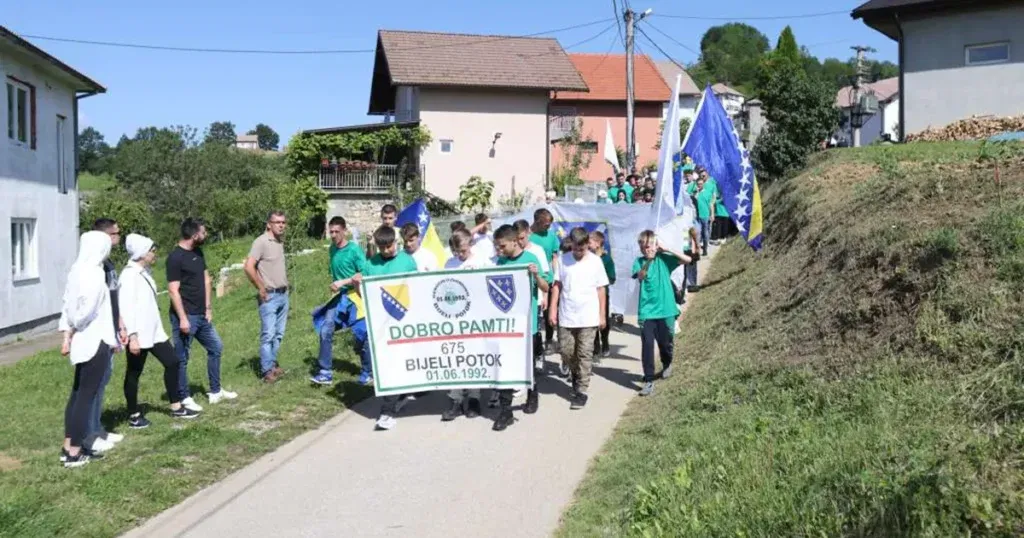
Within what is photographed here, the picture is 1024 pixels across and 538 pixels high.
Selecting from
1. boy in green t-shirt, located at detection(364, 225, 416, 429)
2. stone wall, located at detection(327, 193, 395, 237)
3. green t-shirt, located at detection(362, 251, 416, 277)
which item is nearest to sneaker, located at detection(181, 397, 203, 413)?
boy in green t-shirt, located at detection(364, 225, 416, 429)

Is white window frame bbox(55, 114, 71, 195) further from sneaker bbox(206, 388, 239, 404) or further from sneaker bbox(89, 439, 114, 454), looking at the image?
sneaker bbox(89, 439, 114, 454)

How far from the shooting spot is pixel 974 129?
1842 cm

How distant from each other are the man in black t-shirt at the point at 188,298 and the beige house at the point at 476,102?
3057 cm

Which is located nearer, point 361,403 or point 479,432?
point 479,432

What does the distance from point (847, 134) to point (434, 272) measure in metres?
42.5

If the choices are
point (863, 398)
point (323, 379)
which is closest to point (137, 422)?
point (323, 379)

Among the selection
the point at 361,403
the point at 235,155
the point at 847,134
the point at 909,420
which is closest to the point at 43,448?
the point at 361,403

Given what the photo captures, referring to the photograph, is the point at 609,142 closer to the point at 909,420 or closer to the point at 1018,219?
the point at 1018,219

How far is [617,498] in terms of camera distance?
614 cm

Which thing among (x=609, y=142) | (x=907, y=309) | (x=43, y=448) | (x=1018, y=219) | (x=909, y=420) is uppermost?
(x=609, y=142)

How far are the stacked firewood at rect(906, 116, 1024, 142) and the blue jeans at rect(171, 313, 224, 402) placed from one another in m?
14.3

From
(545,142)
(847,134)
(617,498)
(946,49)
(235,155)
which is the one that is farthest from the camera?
(235,155)

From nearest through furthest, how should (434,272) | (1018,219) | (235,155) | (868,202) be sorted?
1. (1018,219)
2. (434,272)
3. (868,202)
4. (235,155)

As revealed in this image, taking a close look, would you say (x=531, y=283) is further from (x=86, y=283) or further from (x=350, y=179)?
(x=350, y=179)
